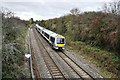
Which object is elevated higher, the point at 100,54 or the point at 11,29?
the point at 11,29

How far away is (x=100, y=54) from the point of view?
24797 mm

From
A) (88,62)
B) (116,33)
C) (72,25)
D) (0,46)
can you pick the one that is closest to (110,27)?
(116,33)

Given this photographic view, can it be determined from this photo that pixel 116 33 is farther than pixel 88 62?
No

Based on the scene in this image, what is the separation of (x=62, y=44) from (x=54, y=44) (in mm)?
1151

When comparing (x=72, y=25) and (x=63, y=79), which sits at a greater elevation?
(x=72, y=25)

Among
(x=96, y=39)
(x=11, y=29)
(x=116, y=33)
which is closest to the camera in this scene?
(x=11, y=29)

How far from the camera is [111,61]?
847 inches

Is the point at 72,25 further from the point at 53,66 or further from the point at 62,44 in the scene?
the point at 53,66

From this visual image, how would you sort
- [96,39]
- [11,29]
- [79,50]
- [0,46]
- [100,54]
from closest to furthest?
[0,46] → [11,29] → [100,54] → [96,39] → [79,50]

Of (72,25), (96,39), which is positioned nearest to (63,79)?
(96,39)

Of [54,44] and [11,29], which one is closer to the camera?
[11,29]

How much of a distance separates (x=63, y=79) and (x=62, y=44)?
1537cm

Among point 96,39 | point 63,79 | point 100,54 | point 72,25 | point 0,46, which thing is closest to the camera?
point 0,46

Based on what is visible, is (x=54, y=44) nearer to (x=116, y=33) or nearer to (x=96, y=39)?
(x=96, y=39)
